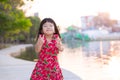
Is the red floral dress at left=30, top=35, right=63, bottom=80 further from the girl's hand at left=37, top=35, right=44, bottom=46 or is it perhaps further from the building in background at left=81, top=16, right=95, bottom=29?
the building in background at left=81, top=16, right=95, bottom=29

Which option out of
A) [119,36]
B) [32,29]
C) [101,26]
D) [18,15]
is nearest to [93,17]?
[101,26]

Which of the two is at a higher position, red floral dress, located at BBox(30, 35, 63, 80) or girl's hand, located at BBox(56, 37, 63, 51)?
girl's hand, located at BBox(56, 37, 63, 51)

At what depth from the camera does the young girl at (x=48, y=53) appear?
351 centimetres

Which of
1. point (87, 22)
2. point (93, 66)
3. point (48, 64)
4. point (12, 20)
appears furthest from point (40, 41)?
point (87, 22)

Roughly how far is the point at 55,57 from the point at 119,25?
81.1 m

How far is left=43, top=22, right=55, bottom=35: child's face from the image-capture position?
348cm

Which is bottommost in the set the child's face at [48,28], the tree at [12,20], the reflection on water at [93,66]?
the reflection on water at [93,66]

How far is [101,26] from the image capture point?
272 ft

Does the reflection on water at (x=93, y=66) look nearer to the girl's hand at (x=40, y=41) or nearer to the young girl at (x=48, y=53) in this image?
the young girl at (x=48, y=53)

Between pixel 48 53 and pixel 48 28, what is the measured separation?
280 millimetres

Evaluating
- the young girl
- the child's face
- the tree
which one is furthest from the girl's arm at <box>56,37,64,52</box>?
the tree

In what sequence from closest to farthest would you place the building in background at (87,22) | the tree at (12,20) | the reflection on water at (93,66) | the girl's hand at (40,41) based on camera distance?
the girl's hand at (40,41) → the reflection on water at (93,66) → the tree at (12,20) → the building in background at (87,22)

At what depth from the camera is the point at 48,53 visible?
355cm

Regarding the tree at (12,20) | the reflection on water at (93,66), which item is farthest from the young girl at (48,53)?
the tree at (12,20)
